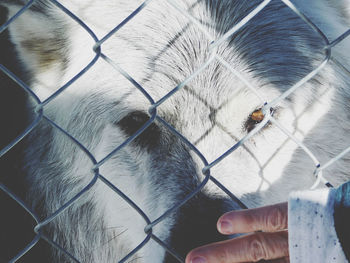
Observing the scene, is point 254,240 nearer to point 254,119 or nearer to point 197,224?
point 197,224

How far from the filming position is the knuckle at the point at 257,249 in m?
1.11

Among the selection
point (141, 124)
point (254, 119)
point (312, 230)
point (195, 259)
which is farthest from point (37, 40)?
point (312, 230)

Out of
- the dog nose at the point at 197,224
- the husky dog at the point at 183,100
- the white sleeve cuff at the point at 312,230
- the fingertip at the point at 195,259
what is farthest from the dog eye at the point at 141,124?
the white sleeve cuff at the point at 312,230

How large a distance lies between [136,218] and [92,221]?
0.32m

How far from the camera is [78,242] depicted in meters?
2.00

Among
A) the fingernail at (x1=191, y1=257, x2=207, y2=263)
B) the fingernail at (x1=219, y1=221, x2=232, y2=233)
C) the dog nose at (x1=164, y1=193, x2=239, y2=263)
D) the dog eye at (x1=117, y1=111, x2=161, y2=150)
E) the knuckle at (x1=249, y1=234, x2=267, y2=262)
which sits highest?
the dog eye at (x1=117, y1=111, x2=161, y2=150)

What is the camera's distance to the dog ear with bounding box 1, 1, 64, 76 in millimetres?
1688

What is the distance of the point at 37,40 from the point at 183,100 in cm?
62

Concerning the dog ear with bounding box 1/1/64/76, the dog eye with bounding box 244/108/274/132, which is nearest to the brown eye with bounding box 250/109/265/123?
the dog eye with bounding box 244/108/274/132

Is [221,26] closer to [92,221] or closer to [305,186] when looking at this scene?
[305,186]

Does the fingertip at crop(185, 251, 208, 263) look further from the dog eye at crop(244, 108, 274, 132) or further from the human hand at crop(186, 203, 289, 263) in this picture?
the dog eye at crop(244, 108, 274, 132)

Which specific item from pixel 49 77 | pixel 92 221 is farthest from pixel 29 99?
pixel 92 221

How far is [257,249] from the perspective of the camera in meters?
1.11

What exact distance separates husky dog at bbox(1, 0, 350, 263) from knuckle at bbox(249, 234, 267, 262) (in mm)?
363
